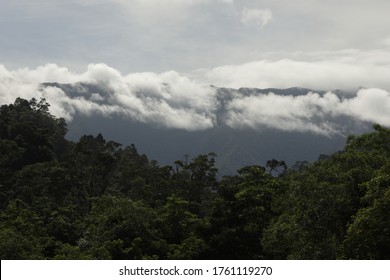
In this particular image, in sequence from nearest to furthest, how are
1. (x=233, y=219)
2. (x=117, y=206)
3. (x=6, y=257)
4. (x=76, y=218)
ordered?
(x=6, y=257), (x=117, y=206), (x=233, y=219), (x=76, y=218)

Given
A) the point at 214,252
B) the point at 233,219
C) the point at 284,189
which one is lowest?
the point at 214,252

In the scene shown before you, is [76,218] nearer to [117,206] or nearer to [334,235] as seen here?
[117,206]

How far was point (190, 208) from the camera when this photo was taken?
5531 cm

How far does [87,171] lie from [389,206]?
55.8 meters

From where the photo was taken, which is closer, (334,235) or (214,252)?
(334,235)

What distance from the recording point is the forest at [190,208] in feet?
66.0

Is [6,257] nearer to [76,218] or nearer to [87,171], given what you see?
[76,218]

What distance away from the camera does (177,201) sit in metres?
40.3

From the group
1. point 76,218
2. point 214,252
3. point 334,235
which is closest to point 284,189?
point 214,252

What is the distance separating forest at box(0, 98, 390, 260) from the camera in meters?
20.1

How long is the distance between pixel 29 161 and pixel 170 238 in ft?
132
